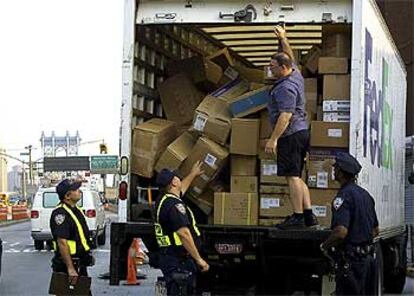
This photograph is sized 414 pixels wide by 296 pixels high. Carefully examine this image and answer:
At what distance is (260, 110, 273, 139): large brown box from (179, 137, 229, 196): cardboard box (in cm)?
44

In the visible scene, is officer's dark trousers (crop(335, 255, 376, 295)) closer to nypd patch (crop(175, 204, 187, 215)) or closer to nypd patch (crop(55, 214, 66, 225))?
nypd patch (crop(175, 204, 187, 215))

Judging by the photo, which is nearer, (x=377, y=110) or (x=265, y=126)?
(x=265, y=126)

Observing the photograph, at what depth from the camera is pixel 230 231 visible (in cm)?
880

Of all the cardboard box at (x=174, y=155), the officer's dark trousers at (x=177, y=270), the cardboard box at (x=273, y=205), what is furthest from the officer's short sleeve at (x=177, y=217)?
the cardboard box at (x=174, y=155)

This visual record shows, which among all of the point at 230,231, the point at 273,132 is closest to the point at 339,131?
the point at 273,132

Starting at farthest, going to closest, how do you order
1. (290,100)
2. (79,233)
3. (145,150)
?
(145,150)
(79,233)
(290,100)

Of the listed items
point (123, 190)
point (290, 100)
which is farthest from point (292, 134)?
point (123, 190)

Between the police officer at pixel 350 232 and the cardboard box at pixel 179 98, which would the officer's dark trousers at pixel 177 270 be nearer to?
the police officer at pixel 350 232

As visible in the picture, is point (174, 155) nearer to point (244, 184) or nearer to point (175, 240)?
point (244, 184)

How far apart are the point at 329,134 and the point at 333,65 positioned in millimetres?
737

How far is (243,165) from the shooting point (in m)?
9.07

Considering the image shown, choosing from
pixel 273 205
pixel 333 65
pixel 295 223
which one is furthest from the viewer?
pixel 273 205

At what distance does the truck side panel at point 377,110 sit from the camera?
27.6 ft

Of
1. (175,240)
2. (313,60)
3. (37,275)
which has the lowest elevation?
(37,275)
